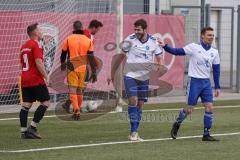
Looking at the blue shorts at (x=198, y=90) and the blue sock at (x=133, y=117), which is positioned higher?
the blue shorts at (x=198, y=90)

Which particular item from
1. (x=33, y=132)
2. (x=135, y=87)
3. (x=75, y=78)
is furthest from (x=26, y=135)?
(x=75, y=78)

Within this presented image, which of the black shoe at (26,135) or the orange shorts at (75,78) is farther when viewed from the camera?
the orange shorts at (75,78)

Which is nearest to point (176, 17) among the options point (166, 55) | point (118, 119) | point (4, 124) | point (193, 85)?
point (166, 55)

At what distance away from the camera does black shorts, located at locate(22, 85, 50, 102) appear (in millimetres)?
13539

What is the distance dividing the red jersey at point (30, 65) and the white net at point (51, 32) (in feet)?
17.0

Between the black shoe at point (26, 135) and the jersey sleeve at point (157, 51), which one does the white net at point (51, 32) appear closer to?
the black shoe at point (26, 135)

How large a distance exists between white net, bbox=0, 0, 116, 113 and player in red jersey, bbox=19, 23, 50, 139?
16.8 feet

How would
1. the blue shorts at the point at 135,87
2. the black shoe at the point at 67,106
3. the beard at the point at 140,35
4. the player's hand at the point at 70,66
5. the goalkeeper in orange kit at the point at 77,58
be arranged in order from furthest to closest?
the black shoe at the point at 67,106 < the player's hand at the point at 70,66 < the goalkeeper in orange kit at the point at 77,58 < the beard at the point at 140,35 < the blue shorts at the point at 135,87

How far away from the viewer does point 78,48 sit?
16906 mm

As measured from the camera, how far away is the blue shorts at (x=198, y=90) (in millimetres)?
13039

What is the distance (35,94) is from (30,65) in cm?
48

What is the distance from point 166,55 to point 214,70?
10.3 m

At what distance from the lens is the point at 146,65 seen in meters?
13.6

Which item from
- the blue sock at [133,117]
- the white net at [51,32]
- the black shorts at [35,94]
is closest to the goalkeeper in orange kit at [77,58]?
the white net at [51,32]
